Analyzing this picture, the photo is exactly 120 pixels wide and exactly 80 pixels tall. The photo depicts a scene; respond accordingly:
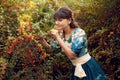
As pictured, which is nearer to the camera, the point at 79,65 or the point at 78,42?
the point at 78,42

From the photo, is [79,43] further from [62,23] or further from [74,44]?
[62,23]

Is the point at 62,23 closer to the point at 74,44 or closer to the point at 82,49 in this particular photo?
the point at 74,44

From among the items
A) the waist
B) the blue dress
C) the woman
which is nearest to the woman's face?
the woman

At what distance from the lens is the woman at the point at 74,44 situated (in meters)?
4.22

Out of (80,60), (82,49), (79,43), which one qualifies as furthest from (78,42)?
(80,60)

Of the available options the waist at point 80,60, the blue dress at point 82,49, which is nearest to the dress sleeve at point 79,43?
the blue dress at point 82,49

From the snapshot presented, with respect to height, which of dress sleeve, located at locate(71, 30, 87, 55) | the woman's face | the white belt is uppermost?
the woman's face

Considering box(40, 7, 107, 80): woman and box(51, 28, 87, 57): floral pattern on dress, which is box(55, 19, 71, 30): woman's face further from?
box(51, 28, 87, 57): floral pattern on dress

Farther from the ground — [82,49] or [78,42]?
[78,42]

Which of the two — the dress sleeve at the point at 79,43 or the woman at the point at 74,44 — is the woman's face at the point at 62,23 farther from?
the dress sleeve at the point at 79,43

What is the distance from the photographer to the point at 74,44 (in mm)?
4258

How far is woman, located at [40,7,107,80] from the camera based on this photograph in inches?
166

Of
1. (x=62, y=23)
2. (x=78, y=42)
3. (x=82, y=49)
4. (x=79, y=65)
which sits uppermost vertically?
(x=62, y=23)

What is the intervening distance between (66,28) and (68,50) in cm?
39
